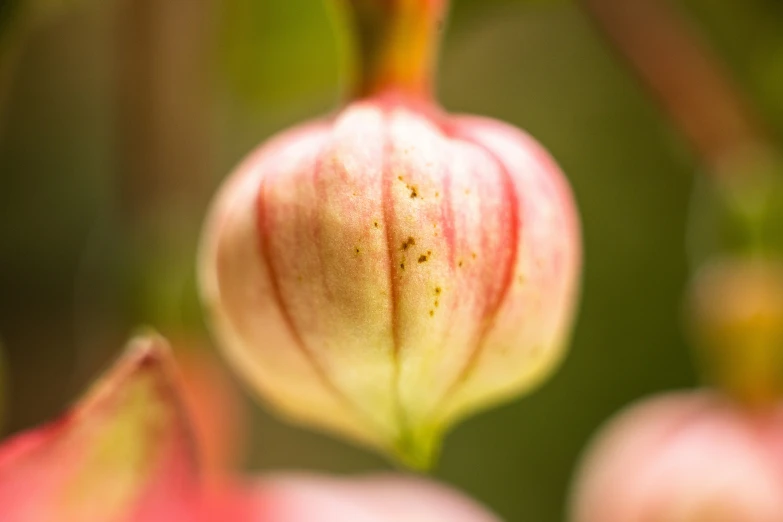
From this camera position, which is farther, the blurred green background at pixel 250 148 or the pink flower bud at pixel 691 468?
the blurred green background at pixel 250 148

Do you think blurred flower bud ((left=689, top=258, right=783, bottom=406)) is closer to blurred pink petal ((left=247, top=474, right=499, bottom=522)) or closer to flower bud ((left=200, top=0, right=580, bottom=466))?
blurred pink petal ((left=247, top=474, right=499, bottom=522))

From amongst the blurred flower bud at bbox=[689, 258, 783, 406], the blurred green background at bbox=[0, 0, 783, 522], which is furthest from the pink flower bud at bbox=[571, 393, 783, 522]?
the blurred green background at bbox=[0, 0, 783, 522]

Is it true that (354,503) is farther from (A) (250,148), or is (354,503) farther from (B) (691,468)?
(A) (250,148)

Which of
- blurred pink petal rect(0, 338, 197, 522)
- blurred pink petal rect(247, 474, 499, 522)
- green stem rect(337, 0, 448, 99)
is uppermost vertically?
green stem rect(337, 0, 448, 99)

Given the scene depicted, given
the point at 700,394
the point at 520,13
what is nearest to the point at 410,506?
the point at 700,394

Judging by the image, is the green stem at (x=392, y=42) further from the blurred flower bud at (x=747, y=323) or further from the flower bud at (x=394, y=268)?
the blurred flower bud at (x=747, y=323)

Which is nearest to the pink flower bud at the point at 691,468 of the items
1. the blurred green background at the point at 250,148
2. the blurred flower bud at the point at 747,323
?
the blurred flower bud at the point at 747,323

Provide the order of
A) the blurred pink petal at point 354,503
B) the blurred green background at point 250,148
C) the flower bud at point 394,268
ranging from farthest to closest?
the blurred green background at point 250,148 < the blurred pink petal at point 354,503 < the flower bud at point 394,268
